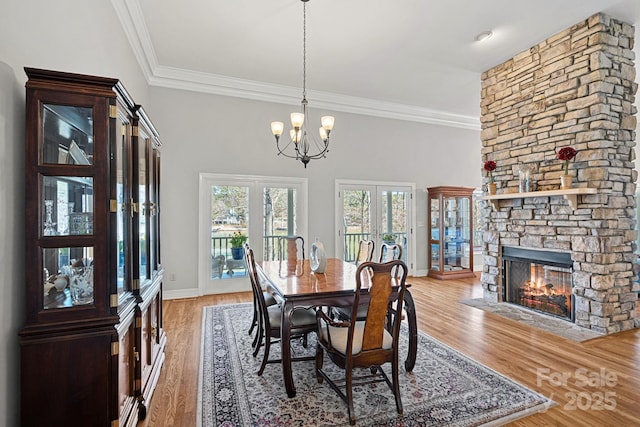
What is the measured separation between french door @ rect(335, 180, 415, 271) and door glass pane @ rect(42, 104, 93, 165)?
469 centimetres

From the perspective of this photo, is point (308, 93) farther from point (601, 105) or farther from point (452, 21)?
point (601, 105)

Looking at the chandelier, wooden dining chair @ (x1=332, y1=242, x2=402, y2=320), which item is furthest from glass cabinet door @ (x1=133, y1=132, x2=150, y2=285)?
wooden dining chair @ (x1=332, y1=242, x2=402, y2=320)

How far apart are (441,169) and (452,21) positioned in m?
3.83

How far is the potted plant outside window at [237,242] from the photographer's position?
5.39 metres

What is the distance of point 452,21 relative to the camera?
3.67 m

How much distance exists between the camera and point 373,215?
254 inches

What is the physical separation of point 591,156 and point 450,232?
3.37 metres

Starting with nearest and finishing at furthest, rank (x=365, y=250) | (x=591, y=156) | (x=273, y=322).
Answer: (x=273, y=322) → (x=591, y=156) → (x=365, y=250)

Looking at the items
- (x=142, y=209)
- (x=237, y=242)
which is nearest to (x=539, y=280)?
(x=237, y=242)

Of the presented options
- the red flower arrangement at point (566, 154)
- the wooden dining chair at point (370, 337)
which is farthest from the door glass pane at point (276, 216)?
the red flower arrangement at point (566, 154)

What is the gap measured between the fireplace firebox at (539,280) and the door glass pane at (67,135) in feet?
15.9

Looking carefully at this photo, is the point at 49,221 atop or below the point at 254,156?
below

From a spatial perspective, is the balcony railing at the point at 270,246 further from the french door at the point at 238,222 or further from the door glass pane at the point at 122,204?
the door glass pane at the point at 122,204

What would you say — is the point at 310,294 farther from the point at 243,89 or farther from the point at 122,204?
the point at 243,89
